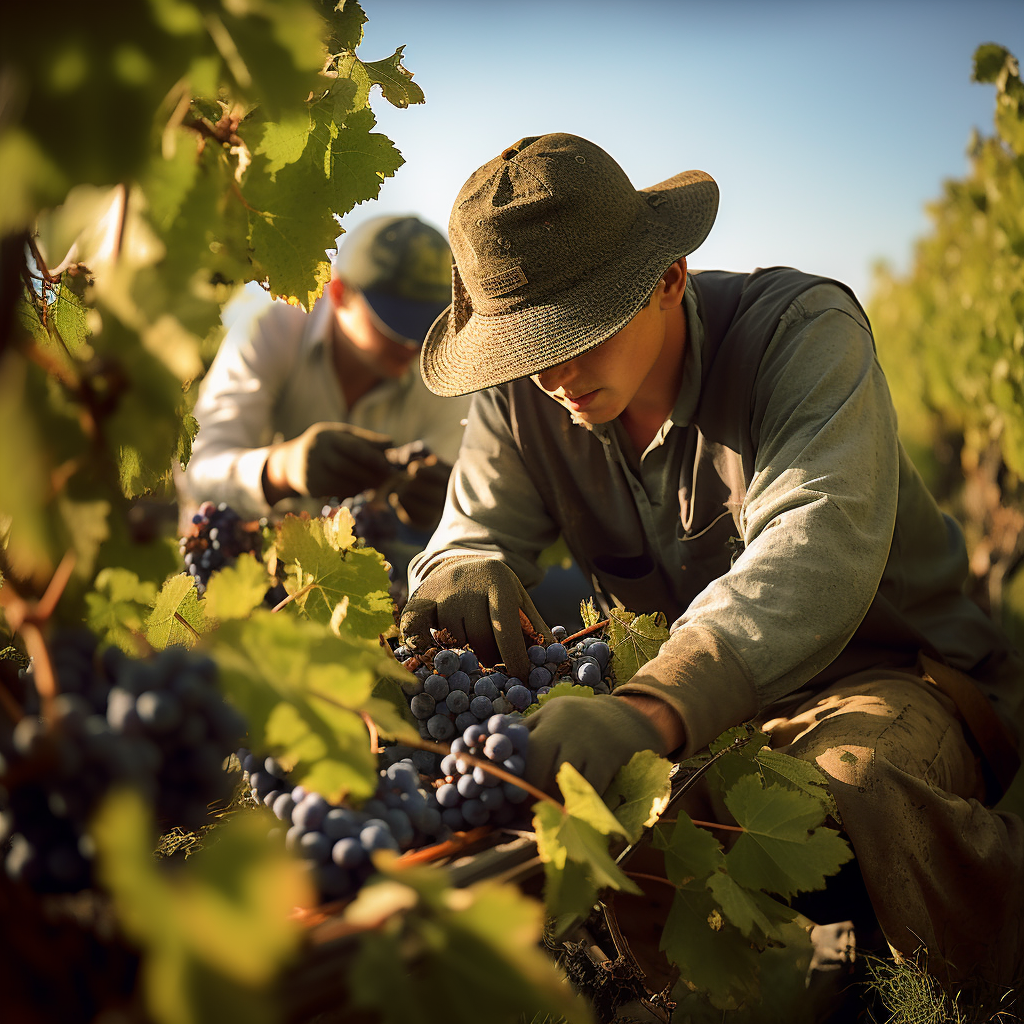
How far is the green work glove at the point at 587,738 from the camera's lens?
1.13 meters

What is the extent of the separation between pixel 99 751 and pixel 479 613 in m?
1.21

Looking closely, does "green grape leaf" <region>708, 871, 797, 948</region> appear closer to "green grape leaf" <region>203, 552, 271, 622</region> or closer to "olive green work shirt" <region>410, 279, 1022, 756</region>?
"olive green work shirt" <region>410, 279, 1022, 756</region>

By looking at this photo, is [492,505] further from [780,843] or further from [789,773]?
[780,843]

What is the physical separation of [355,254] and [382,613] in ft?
11.5

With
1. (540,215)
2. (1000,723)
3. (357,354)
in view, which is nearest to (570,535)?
(540,215)

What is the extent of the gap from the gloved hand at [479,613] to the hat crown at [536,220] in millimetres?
613

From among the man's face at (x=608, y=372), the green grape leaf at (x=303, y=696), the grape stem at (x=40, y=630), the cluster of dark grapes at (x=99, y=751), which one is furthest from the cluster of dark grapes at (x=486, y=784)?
the man's face at (x=608, y=372)

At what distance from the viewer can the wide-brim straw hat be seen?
72.6 inches

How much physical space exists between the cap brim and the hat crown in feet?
7.58

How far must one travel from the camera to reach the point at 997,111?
3990 millimetres

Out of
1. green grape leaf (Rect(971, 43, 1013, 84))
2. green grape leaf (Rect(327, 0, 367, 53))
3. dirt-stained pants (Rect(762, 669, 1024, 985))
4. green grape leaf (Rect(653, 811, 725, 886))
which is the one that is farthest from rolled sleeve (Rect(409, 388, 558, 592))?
green grape leaf (Rect(971, 43, 1013, 84))

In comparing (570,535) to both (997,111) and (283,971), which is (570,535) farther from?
(997,111)

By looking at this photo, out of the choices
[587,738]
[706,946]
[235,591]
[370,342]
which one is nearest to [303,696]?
[235,591]

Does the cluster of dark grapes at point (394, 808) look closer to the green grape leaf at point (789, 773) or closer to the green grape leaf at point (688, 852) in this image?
the green grape leaf at point (688, 852)
